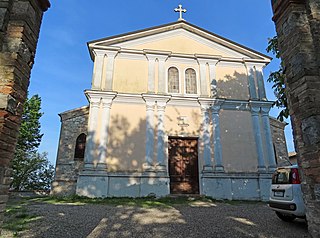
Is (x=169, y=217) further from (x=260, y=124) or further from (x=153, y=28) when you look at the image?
(x=153, y=28)

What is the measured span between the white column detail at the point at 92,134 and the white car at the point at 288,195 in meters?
7.75

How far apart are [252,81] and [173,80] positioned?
4.72 meters

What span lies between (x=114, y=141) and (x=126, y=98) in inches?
Result: 92.7

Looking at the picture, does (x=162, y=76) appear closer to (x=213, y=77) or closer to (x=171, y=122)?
(x=171, y=122)

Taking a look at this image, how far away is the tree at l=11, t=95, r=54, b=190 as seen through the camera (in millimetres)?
18234

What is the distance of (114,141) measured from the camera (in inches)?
427

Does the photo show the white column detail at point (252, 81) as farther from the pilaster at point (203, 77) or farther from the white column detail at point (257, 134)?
the pilaster at point (203, 77)

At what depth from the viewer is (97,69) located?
11742mm

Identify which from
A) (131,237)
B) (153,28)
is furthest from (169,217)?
(153,28)

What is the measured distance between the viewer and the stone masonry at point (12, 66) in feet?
8.57

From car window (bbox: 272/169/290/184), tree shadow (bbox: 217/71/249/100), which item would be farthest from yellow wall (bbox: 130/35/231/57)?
car window (bbox: 272/169/290/184)

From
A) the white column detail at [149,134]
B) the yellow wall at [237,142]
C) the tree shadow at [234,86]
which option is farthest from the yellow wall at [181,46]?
the yellow wall at [237,142]

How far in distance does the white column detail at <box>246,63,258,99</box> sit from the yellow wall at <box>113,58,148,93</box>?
20.0ft

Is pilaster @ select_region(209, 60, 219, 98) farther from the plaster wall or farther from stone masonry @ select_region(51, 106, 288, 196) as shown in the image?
stone masonry @ select_region(51, 106, 288, 196)
